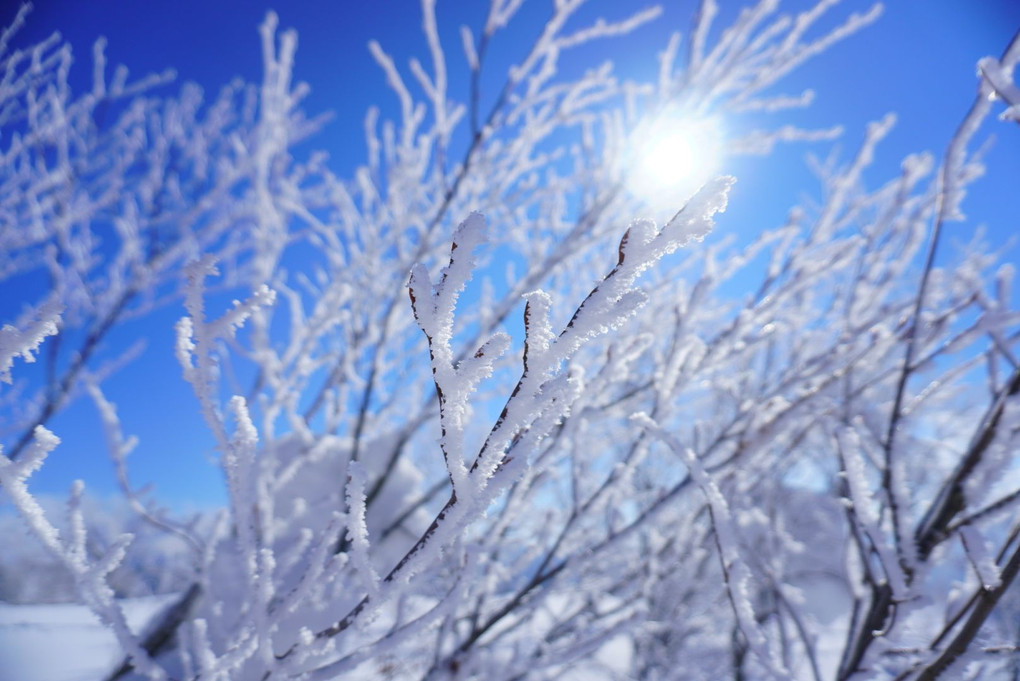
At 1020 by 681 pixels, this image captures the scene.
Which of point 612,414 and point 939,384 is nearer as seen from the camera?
point 939,384

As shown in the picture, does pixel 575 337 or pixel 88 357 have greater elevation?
pixel 88 357

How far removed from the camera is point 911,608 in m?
0.92

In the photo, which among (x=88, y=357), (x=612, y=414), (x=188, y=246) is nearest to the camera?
(x=612, y=414)

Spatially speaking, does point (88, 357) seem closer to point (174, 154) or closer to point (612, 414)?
point (174, 154)

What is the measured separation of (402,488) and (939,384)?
1.93m

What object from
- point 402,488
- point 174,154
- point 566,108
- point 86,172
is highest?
point 174,154

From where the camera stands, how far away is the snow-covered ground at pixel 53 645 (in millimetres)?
1202

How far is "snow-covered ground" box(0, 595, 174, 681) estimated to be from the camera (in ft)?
3.94

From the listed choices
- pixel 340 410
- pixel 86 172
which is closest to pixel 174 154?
pixel 86 172

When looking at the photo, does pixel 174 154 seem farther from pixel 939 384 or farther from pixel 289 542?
pixel 939 384

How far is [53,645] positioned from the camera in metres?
1.41

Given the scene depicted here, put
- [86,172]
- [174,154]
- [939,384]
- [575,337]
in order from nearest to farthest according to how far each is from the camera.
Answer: [575,337] < [939,384] < [86,172] < [174,154]

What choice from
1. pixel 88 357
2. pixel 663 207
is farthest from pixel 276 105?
pixel 663 207

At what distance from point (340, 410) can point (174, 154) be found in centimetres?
331
